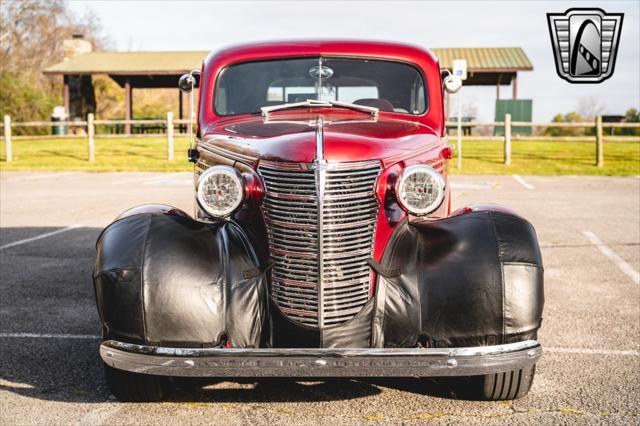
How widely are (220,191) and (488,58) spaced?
108 feet

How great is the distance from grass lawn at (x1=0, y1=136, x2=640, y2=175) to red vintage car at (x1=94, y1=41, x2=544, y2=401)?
16017mm

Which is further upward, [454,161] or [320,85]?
[320,85]

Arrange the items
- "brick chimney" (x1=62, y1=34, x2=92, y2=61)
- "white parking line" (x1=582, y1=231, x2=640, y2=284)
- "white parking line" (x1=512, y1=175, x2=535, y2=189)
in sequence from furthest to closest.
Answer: "brick chimney" (x1=62, y1=34, x2=92, y2=61) → "white parking line" (x1=512, y1=175, x2=535, y2=189) → "white parking line" (x1=582, y1=231, x2=640, y2=284)

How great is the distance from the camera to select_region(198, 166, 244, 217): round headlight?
3570mm

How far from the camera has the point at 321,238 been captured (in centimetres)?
343

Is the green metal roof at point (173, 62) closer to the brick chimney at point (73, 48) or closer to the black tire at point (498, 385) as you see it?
the brick chimney at point (73, 48)

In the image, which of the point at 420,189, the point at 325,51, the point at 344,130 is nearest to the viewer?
the point at 420,189

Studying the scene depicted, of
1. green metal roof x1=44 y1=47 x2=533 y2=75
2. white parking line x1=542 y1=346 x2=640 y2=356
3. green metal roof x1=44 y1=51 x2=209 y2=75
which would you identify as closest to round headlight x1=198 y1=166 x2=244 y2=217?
white parking line x1=542 y1=346 x2=640 y2=356

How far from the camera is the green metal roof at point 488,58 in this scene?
33.0 metres

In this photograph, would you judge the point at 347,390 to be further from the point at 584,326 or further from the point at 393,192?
the point at 584,326

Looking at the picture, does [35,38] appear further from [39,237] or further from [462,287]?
[462,287]

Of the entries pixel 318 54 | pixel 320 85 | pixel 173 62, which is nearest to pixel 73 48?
pixel 173 62

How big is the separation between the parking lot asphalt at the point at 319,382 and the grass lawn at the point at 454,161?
1068 cm

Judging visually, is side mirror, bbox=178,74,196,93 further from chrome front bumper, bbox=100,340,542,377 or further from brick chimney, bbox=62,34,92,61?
brick chimney, bbox=62,34,92,61
